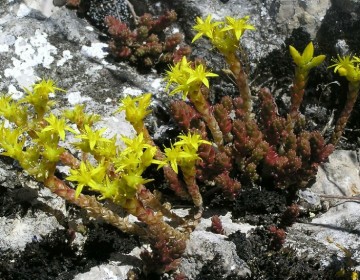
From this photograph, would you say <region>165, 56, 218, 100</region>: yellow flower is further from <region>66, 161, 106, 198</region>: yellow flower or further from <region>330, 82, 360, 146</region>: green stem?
<region>330, 82, 360, 146</region>: green stem

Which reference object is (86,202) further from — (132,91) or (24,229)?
(132,91)

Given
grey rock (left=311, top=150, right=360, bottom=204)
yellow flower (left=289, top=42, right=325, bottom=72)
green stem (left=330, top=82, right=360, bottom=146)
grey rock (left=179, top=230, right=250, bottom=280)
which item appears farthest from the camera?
grey rock (left=311, top=150, right=360, bottom=204)

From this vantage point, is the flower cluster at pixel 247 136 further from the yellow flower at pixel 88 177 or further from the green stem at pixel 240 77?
the yellow flower at pixel 88 177

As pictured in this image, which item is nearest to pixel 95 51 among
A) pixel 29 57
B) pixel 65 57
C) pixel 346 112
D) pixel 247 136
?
pixel 65 57

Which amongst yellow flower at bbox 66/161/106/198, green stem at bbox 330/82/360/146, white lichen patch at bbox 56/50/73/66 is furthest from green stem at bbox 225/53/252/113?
white lichen patch at bbox 56/50/73/66

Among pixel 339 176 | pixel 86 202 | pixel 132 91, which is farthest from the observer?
pixel 132 91

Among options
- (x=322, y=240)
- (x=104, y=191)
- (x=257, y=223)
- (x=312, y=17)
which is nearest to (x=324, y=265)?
(x=322, y=240)
